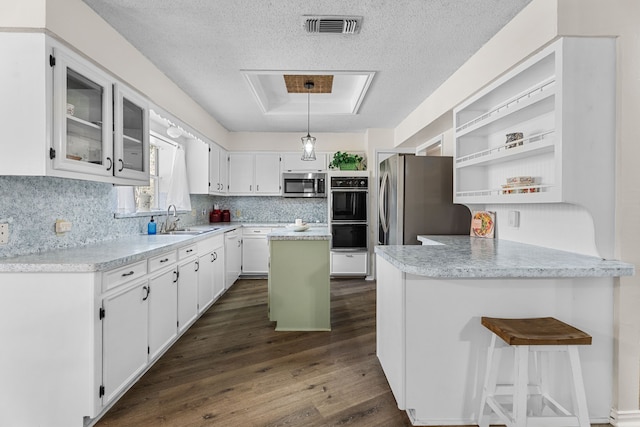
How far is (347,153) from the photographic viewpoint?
17.7 ft

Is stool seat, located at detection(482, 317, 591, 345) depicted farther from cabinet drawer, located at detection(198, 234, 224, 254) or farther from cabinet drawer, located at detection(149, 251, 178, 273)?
cabinet drawer, located at detection(198, 234, 224, 254)

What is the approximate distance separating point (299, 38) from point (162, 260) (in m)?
1.95

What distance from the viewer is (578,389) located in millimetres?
1455

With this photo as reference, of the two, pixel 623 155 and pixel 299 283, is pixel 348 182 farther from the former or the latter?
pixel 623 155

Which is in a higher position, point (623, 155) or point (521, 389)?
point (623, 155)

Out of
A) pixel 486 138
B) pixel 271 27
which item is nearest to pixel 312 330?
pixel 486 138

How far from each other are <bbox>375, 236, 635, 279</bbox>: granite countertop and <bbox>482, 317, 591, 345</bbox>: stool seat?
0.23 metres

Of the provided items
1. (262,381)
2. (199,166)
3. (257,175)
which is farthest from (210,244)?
(257,175)

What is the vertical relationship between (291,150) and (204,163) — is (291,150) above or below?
above

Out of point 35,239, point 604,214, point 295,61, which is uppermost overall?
point 295,61

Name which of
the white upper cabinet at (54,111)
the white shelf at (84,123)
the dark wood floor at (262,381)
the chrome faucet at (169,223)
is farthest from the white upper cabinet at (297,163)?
the white shelf at (84,123)

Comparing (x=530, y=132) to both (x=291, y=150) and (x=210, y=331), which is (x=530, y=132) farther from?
(x=291, y=150)

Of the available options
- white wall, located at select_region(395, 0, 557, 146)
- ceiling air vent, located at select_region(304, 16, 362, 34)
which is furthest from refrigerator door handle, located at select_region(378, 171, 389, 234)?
ceiling air vent, located at select_region(304, 16, 362, 34)

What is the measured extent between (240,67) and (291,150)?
8.61 ft
